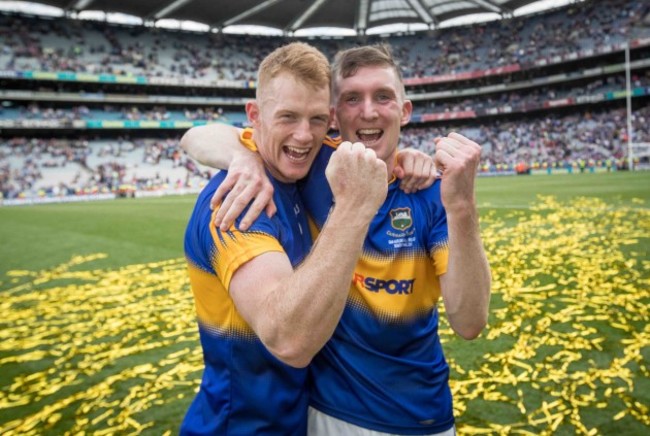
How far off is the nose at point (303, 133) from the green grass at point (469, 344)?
2.62m

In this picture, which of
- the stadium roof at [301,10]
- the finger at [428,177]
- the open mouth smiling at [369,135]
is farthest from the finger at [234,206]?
the stadium roof at [301,10]

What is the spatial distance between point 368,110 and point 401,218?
0.63 meters

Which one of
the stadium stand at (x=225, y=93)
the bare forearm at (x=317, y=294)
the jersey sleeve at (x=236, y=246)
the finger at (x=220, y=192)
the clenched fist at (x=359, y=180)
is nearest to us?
the bare forearm at (x=317, y=294)

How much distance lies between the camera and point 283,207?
2.19 meters

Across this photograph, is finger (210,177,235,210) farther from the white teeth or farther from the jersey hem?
the jersey hem

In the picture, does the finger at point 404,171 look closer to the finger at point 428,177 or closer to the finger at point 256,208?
the finger at point 428,177

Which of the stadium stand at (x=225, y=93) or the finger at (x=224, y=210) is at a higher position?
the stadium stand at (x=225, y=93)

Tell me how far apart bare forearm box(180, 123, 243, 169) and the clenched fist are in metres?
1.02

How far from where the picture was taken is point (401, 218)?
238 cm

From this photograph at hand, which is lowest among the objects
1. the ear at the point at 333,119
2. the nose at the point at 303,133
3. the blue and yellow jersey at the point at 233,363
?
the blue and yellow jersey at the point at 233,363

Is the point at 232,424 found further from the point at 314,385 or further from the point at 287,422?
the point at 314,385

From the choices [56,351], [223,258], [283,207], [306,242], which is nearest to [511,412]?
[306,242]

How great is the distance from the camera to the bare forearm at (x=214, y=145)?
2611 mm

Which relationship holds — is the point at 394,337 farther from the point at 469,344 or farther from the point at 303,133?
the point at 469,344
